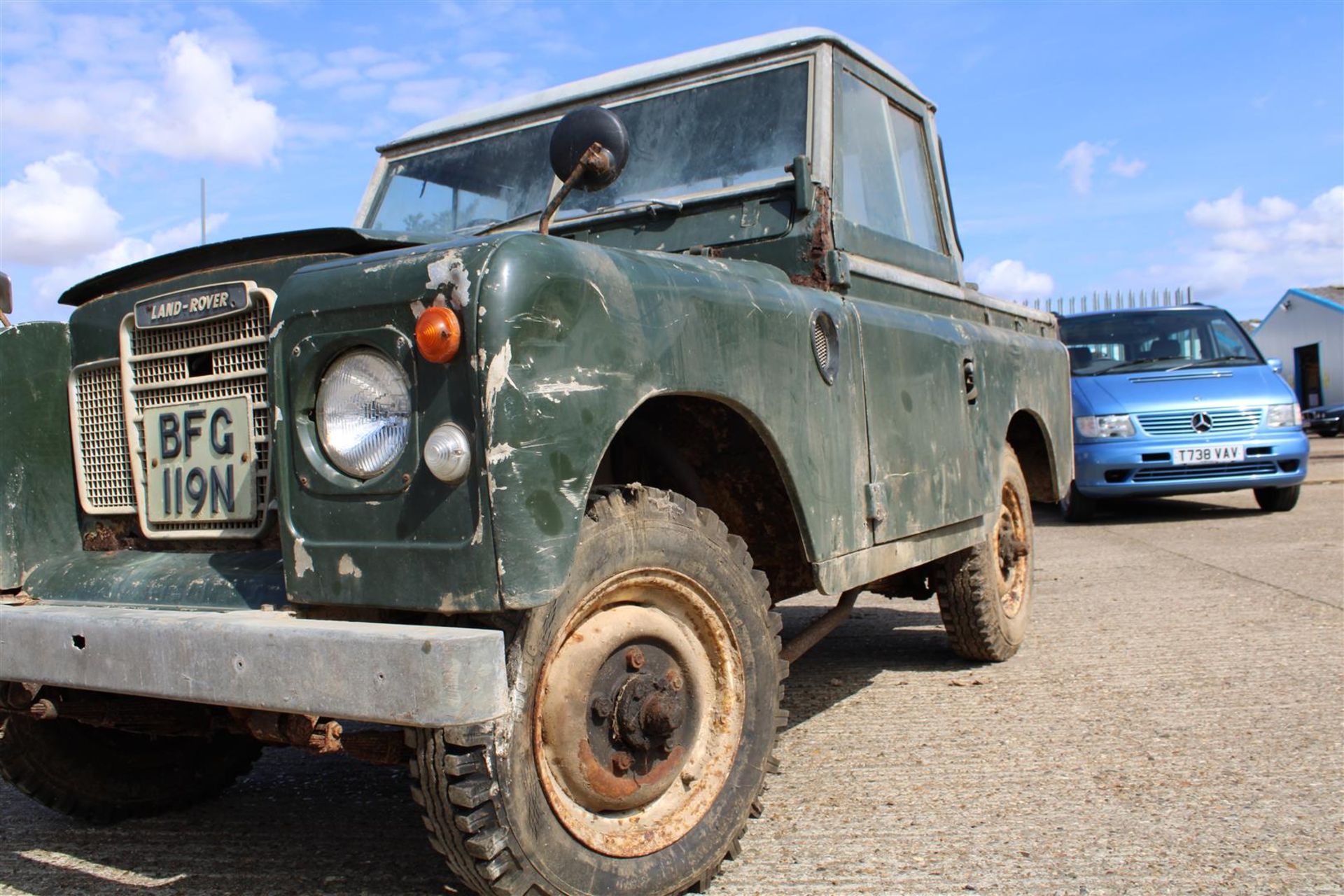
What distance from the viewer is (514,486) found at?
2.02 meters

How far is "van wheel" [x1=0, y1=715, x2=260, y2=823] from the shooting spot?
9.87ft

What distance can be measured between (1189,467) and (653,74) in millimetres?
7005

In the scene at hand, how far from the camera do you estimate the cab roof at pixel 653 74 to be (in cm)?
379

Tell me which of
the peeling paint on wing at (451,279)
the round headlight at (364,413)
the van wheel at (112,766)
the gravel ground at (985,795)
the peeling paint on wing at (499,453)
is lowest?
the gravel ground at (985,795)

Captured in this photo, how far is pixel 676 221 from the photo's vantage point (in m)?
3.57

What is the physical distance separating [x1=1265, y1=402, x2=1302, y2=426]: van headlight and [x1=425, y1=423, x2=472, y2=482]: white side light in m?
9.06

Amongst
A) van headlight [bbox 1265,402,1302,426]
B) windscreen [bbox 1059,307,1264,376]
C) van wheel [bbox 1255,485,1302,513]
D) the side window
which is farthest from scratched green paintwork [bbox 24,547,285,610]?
van wheel [bbox 1255,485,1302,513]

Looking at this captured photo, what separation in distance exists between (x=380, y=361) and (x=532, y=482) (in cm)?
39

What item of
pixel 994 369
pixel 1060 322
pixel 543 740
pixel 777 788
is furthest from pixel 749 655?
pixel 1060 322

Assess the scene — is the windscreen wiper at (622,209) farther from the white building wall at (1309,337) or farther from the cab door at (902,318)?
the white building wall at (1309,337)

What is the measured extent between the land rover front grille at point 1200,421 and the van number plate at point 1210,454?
0.12 metres

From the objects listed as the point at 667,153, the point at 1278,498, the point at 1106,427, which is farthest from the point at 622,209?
the point at 1278,498

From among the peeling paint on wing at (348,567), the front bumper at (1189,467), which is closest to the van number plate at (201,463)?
the peeling paint on wing at (348,567)

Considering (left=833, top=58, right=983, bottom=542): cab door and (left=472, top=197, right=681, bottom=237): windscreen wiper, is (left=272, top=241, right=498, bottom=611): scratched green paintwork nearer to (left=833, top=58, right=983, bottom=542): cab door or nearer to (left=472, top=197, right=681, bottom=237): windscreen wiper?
(left=472, top=197, right=681, bottom=237): windscreen wiper
